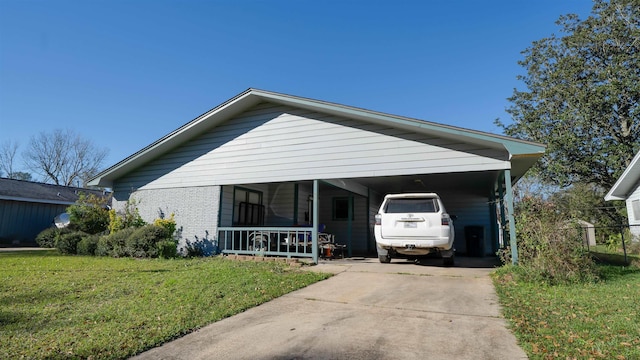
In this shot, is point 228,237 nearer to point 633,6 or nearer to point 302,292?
point 302,292

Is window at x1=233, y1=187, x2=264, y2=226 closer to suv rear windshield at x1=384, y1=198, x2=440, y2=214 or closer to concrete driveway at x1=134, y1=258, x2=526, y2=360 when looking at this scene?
suv rear windshield at x1=384, y1=198, x2=440, y2=214

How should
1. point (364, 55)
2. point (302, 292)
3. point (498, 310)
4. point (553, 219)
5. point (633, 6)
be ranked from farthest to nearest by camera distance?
1. point (633, 6)
2. point (364, 55)
3. point (553, 219)
4. point (302, 292)
5. point (498, 310)

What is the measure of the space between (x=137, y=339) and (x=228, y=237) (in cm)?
849

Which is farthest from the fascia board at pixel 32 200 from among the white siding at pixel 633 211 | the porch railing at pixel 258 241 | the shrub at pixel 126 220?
the white siding at pixel 633 211

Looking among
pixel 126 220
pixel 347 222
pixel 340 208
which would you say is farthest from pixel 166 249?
pixel 347 222

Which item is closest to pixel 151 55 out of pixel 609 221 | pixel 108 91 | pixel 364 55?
pixel 108 91

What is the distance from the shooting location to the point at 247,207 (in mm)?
13570

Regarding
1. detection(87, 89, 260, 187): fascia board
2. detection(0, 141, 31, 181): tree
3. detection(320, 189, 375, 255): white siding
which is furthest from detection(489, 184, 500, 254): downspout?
detection(0, 141, 31, 181): tree

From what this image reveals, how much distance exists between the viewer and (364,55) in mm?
14367

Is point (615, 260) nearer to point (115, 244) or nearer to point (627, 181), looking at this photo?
point (627, 181)

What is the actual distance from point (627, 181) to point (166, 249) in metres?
20.6

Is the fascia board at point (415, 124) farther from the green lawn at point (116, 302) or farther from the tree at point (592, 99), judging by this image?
the tree at point (592, 99)

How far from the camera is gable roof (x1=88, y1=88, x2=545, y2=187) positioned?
798 cm

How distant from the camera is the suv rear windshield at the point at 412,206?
8.20 meters
